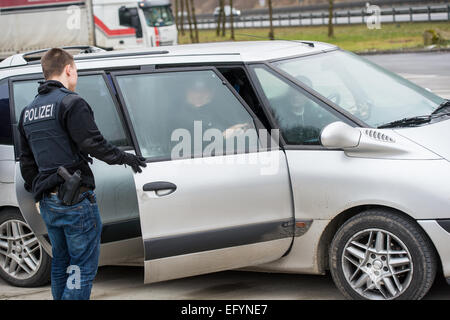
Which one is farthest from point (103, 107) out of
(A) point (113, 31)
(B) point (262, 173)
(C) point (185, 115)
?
(A) point (113, 31)

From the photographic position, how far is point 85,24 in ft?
89.1

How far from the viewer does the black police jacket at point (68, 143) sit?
3926 millimetres

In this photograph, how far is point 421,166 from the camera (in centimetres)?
420

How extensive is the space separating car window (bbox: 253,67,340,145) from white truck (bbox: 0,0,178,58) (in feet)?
74.1

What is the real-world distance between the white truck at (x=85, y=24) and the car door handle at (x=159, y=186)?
2287 cm

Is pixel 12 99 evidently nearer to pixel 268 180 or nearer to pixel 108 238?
pixel 108 238

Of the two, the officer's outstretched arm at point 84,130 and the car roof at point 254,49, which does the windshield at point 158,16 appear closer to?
the car roof at point 254,49

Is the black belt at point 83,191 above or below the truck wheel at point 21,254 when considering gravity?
above

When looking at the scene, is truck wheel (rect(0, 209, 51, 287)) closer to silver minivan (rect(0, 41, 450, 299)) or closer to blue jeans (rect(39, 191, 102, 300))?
silver minivan (rect(0, 41, 450, 299))

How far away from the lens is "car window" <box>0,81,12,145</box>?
5.18m

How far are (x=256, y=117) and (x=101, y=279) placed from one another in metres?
1.81

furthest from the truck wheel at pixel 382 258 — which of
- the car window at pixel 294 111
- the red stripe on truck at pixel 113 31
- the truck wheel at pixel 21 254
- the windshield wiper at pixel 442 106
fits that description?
the red stripe on truck at pixel 113 31

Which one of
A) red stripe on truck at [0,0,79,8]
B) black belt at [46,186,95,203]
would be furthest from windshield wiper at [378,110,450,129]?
red stripe on truck at [0,0,79,8]
